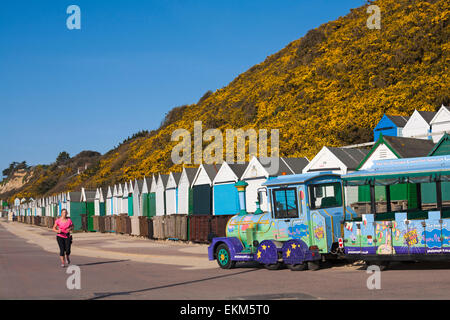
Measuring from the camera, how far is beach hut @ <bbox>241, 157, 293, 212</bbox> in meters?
27.8

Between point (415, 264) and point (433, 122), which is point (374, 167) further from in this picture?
point (433, 122)

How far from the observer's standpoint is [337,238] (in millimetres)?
14711

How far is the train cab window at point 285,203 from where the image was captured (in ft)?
49.9

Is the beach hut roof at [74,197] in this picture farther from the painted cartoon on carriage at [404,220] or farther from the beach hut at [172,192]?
the painted cartoon on carriage at [404,220]

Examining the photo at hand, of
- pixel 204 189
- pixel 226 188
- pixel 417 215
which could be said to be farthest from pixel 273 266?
pixel 204 189

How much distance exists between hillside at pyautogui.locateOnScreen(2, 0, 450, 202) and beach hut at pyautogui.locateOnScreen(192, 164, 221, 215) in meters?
13.9

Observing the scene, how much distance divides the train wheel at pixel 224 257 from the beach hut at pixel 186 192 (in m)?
17.5

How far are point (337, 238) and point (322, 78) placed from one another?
2058 inches

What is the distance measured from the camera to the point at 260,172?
91.9ft

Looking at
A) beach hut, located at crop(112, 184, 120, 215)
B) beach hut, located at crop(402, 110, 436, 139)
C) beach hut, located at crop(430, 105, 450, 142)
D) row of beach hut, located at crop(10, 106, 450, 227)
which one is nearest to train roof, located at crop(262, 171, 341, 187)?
row of beach hut, located at crop(10, 106, 450, 227)

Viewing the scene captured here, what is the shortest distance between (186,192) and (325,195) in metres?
21.3

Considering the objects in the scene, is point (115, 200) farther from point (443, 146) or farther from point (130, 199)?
point (443, 146)
